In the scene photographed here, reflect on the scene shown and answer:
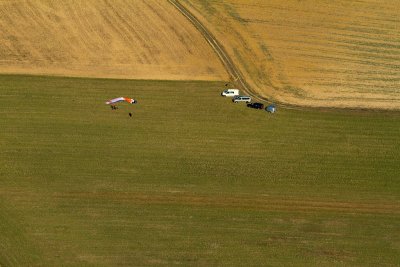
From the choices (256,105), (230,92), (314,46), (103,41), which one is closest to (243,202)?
(256,105)

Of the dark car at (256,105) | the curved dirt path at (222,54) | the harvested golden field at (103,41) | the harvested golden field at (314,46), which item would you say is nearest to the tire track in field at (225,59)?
the curved dirt path at (222,54)

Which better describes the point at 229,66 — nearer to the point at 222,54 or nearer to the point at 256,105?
the point at 222,54

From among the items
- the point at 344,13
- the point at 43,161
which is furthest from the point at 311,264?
the point at 344,13

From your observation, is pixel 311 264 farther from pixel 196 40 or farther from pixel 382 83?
pixel 196 40

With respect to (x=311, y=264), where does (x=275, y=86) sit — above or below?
above

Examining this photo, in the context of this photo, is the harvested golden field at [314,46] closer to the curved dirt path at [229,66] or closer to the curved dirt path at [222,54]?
the curved dirt path at [229,66]

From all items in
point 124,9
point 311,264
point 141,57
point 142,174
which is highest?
point 124,9

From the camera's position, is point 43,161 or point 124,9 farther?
point 124,9
